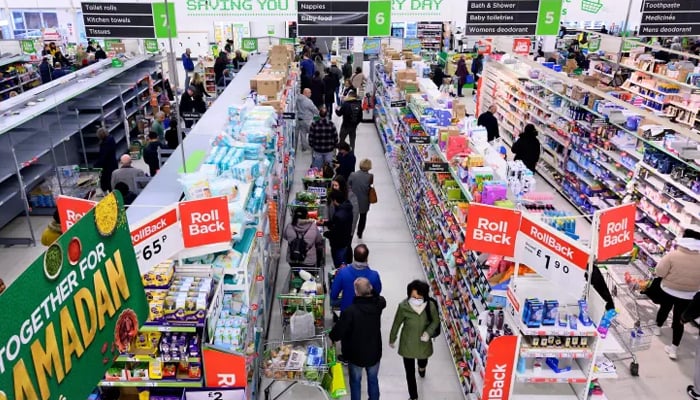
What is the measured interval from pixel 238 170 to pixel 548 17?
5.59 metres

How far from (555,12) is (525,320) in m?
5.99

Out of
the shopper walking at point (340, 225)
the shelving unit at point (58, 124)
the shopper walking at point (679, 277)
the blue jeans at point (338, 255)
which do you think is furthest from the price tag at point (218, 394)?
the shelving unit at point (58, 124)

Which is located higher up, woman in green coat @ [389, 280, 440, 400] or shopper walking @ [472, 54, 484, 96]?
shopper walking @ [472, 54, 484, 96]

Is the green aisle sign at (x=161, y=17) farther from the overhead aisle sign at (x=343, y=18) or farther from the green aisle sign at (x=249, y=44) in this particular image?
the green aisle sign at (x=249, y=44)

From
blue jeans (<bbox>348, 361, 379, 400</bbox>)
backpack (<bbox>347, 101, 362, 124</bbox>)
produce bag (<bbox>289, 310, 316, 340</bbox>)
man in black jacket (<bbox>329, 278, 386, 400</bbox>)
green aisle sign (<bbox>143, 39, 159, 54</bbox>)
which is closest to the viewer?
man in black jacket (<bbox>329, 278, 386, 400</bbox>)

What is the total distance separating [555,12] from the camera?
886cm

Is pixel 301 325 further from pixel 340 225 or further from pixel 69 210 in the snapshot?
pixel 69 210

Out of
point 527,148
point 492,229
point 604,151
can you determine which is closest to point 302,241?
point 492,229

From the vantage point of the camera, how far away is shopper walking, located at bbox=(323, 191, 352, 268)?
7.84m

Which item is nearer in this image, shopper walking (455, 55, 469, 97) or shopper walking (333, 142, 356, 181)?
shopper walking (333, 142, 356, 181)

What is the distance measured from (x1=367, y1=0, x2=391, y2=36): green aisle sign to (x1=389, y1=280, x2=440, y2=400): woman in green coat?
185 inches

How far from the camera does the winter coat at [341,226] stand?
25.7ft

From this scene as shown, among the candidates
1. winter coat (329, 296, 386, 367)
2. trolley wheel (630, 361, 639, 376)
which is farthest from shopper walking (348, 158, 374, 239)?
trolley wheel (630, 361, 639, 376)

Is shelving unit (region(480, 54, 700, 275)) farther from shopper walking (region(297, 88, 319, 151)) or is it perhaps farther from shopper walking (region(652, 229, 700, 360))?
shopper walking (region(297, 88, 319, 151))
